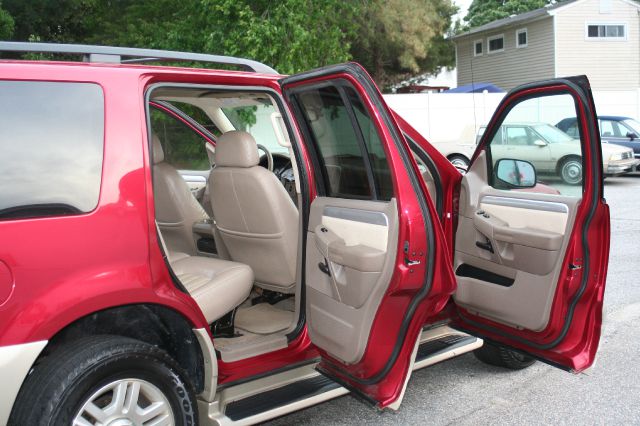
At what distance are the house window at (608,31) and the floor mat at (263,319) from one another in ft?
91.3

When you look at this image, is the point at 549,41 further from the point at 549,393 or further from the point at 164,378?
the point at 164,378

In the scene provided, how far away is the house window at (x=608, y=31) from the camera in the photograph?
28.0 metres

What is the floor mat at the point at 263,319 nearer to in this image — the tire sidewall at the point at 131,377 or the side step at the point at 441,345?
the side step at the point at 441,345

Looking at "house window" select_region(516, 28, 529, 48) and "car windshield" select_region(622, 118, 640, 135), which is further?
"house window" select_region(516, 28, 529, 48)

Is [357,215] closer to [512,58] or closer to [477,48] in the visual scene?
[512,58]

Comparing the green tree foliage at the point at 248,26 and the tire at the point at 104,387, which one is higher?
the green tree foliage at the point at 248,26

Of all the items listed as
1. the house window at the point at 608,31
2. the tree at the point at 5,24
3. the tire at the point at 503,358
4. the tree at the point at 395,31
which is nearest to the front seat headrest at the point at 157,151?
the tire at the point at 503,358

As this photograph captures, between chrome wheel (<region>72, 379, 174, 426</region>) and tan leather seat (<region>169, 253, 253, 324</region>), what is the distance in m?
0.77

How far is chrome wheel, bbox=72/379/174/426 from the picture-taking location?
2486mm

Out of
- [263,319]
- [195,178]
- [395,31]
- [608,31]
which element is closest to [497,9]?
[608,31]

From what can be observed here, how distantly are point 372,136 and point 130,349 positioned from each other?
1.46 meters

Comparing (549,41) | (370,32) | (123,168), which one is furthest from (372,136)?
(549,41)

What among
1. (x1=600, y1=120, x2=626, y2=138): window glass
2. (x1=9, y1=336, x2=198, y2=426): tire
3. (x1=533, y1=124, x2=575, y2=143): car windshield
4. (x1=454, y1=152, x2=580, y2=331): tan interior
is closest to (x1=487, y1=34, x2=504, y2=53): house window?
(x1=600, y1=120, x2=626, y2=138): window glass

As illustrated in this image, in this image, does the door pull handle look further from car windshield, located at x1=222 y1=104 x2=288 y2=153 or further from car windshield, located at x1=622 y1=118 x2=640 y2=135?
car windshield, located at x1=622 y1=118 x2=640 y2=135
